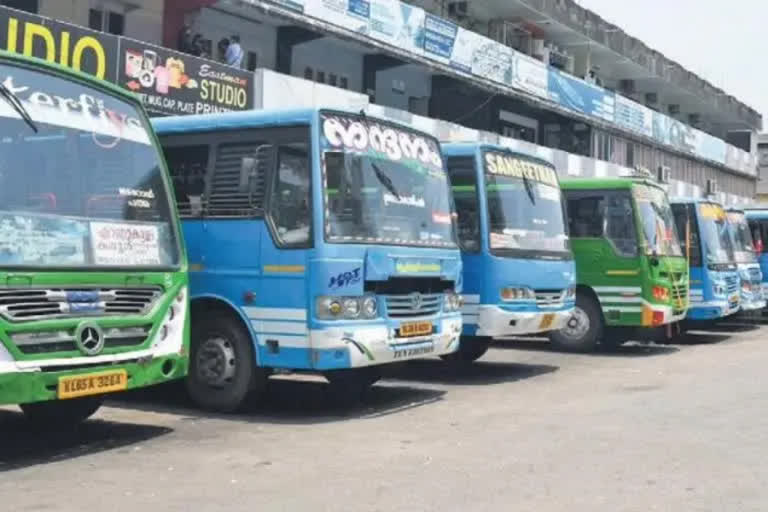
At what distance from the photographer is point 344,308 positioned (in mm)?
8922

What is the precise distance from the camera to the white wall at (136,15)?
63.9 ft

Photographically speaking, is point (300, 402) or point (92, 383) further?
point (300, 402)

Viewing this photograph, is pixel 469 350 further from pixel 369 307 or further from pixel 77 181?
pixel 77 181

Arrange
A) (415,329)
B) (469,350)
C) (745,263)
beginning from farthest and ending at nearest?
(745,263) < (469,350) < (415,329)

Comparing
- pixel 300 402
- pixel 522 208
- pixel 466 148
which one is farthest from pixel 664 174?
pixel 300 402

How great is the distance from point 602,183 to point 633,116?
2787 centimetres

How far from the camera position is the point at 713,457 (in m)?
7.51

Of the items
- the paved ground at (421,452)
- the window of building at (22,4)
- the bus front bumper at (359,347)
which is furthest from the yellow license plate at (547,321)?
the window of building at (22,4)

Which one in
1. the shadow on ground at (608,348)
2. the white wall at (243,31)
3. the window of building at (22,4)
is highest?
the white wall at (243,31)

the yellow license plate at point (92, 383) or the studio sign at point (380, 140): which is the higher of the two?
the studio sign at point (380, 140)

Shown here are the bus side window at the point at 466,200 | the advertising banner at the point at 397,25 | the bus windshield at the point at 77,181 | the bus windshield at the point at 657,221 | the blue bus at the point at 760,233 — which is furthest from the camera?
the advertising banner at the point at 397,25

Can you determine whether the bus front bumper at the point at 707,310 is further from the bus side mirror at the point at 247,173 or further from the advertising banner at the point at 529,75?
the advertising banner at the point at 529,75

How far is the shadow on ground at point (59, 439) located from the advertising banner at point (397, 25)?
17013mm

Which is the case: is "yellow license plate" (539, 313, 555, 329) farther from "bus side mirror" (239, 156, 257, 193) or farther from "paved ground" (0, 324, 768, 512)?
"bus side mirror" (239, 156, 257, 193)
